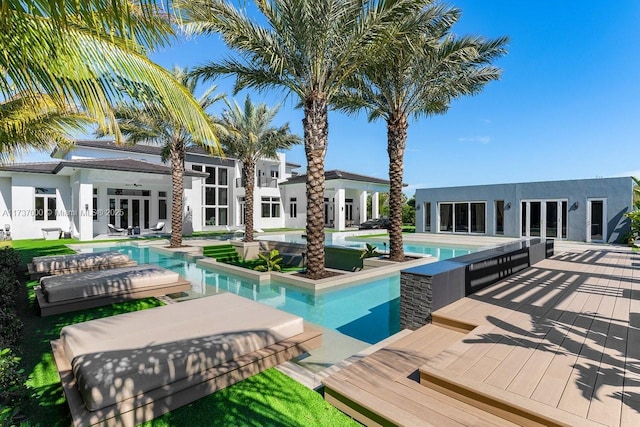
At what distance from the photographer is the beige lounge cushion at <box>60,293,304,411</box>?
3.37 m

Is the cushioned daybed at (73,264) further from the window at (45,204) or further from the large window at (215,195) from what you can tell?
the large window at (215,195)

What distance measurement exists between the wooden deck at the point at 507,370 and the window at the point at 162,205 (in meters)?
29.2

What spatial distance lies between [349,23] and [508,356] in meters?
9.24

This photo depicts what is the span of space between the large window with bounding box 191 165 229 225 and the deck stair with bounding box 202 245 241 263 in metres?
15.3

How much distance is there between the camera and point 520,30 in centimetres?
1540

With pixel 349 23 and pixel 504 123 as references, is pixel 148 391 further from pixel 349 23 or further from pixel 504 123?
pixel 504 123

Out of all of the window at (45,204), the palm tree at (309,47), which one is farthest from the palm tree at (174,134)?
the window at (45,204)

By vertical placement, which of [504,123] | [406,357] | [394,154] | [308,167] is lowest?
[406,357]

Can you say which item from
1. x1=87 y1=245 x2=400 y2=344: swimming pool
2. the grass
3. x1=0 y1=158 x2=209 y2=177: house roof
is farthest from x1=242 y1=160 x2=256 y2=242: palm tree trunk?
the grass

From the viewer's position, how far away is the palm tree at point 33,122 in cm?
646

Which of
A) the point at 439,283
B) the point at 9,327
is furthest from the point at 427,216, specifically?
the point at 9,327

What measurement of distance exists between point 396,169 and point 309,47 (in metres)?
6.21

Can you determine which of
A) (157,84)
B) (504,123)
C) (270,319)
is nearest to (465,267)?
(270,319)

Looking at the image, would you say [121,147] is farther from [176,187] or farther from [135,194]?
[176,187]
